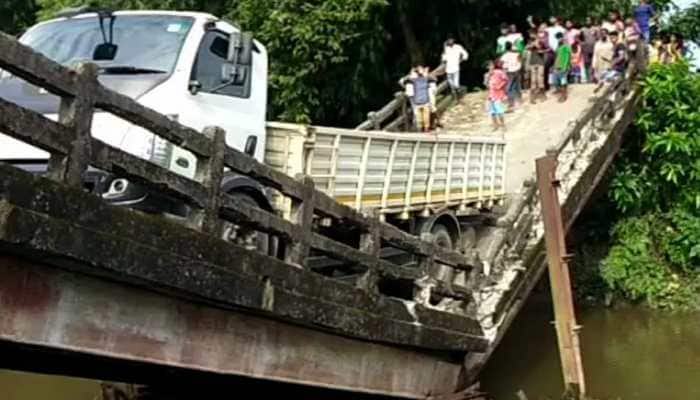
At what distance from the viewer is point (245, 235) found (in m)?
7.23

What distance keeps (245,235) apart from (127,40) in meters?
1.97

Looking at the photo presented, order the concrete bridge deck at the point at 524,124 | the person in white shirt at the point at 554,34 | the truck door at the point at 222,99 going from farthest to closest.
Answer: the person in white shirt at the point at 554,34
the concrete bridge deck at the point at 524,124
the truck door at the point at 222,99

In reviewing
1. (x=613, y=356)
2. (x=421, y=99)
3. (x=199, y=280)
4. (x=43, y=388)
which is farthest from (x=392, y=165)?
(x=421, y=99)

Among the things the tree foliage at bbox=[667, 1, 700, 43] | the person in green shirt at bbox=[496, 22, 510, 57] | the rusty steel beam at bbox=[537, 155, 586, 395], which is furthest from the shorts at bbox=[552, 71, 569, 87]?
the rusty steel beam at bbox=[537, 155, 586, 395]

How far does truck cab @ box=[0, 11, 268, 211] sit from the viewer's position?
6871mm

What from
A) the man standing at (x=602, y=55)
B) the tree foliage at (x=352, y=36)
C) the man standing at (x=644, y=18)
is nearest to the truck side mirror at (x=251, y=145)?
the tree foliage at (x=352, y=36)

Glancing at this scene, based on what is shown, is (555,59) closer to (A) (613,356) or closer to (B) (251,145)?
(A) (613,356)

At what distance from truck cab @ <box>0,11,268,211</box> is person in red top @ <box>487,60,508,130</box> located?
392 inches

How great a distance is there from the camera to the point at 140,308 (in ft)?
19.3

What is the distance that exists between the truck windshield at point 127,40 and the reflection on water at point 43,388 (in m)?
5.76

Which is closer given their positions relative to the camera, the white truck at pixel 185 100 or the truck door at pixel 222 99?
the white truck at pixel 185 100

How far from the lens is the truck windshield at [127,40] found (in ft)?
24.8

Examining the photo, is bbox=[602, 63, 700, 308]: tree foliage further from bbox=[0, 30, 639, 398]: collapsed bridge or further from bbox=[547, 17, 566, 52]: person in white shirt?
bbox=[0, 30, 639, 398]: collapsed bridge

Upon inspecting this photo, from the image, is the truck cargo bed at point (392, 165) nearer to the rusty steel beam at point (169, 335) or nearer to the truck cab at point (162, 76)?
the truck cab at point (162, 76)
